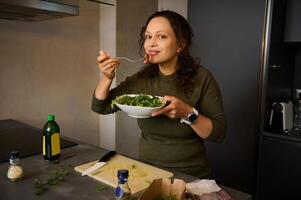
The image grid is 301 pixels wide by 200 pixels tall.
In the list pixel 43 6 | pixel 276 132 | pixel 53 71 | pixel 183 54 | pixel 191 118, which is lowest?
pixel 276 132

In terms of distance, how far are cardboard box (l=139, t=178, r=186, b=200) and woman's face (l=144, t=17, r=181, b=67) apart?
598mm

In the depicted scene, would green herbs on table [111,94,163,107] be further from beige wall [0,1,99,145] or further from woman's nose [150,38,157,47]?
beige wall [0,1,99,145]

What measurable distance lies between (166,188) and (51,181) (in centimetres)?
40

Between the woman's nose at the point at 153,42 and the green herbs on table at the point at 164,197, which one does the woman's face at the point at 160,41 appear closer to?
the woman's nose at the point at 153,42

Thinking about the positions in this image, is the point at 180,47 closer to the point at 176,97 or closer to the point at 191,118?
the point at 176,97

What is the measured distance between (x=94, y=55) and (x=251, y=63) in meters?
1.17

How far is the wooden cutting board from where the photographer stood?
0.98 metres

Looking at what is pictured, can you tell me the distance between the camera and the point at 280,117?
2037 mm

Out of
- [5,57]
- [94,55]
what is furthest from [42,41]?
[94,55]

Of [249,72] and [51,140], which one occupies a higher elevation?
[249,72]

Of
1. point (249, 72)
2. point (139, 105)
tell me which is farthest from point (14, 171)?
point (249, 72)

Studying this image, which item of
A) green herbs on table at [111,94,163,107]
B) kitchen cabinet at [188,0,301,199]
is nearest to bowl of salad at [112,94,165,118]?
green herbs on table at [111,94,163,107]

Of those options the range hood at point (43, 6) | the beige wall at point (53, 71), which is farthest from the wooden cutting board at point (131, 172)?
the beige wall at point (53, 71)

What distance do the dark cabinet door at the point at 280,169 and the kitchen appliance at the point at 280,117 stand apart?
0.11 m
